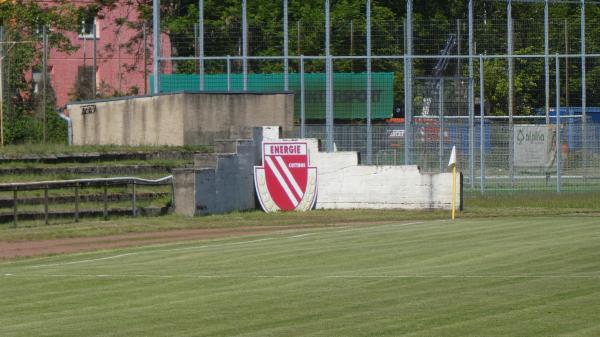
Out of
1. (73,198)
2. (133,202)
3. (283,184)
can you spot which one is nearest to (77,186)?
(73,198)

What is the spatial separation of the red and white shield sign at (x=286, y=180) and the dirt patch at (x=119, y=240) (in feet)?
14.3

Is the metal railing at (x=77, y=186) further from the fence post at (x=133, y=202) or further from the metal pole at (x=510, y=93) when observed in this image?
the metal pole at (x=510, y=93)

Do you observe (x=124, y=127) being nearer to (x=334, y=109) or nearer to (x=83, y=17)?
(x=334, y=109)

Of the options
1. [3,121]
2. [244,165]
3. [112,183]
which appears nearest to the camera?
[112,183]

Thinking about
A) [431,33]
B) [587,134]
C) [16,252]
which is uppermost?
[431,33]

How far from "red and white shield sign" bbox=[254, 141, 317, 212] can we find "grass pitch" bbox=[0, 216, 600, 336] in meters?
9.21

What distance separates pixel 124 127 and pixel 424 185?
8938 millimetres

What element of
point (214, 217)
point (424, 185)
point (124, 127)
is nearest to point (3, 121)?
point (124, 127)

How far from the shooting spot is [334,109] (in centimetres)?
3341

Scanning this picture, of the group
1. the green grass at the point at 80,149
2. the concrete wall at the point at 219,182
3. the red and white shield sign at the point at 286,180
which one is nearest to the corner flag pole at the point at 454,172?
the red and white shield sign at the point at 286,180

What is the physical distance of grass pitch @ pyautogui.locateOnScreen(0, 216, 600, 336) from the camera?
36.5 feet

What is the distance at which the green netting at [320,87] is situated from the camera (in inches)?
1315

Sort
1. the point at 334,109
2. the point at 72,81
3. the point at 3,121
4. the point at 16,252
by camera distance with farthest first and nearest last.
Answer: the point at 72,81, the point at 3,121, the point at 334,109, the point at 16,252

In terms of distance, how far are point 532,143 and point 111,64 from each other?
63.3 feet
